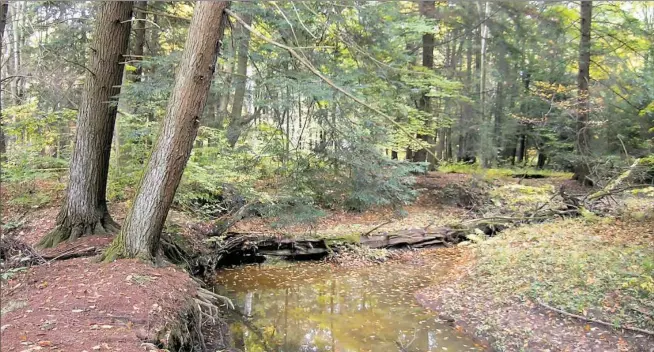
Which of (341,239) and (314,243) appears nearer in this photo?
(314,243)

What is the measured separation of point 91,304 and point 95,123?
11.5ft

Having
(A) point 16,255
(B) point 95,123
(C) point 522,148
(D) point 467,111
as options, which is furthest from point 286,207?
(C) point 522,148

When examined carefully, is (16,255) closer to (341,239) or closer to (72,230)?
(72,230)

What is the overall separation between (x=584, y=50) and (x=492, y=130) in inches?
258

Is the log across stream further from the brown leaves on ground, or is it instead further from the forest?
the brown leaves on ground

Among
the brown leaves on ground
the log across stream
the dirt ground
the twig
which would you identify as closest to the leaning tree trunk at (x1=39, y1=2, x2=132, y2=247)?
the brown leaves on ground

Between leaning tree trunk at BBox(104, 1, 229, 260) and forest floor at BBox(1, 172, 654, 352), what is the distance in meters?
0.44

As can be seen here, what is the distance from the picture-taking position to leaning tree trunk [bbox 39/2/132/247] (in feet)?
22.1

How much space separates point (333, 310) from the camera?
24.8 ft

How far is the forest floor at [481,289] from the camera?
3.96 m

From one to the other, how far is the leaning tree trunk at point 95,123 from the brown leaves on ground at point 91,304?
1317 mm

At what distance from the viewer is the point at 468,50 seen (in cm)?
2133

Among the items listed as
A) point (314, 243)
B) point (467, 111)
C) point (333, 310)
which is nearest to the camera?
point (333, 310)

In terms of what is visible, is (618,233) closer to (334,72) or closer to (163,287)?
(334,72)
